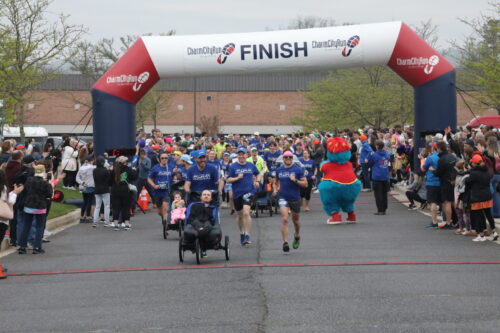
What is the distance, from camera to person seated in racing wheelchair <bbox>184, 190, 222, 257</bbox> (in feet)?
45.9

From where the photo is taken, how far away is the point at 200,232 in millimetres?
13961

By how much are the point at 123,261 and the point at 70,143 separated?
46.6ft

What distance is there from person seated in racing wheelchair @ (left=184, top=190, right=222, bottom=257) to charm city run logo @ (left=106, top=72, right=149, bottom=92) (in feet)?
32.5

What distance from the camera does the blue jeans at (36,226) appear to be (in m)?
15.9

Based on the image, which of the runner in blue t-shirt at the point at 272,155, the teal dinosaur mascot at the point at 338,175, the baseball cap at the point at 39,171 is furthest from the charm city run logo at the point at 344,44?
the baseball cap at the point at 39,171

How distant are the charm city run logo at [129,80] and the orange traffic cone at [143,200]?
113 inches

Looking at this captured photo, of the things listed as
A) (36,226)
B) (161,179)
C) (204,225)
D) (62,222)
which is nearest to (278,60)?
(161,179)

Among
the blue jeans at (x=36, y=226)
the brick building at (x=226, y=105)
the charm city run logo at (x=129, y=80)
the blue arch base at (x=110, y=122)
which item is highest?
the brick building at (x=226, y=105)

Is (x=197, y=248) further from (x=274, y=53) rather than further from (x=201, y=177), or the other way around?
(x=274, y=53)

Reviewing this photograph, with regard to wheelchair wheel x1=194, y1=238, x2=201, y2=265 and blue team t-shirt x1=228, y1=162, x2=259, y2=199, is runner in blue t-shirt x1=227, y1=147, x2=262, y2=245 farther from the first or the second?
wheelchair wheel x1=194, y1=238, x2=201, y2=265

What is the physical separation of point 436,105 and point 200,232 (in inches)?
450

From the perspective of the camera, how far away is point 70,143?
28.2 meters

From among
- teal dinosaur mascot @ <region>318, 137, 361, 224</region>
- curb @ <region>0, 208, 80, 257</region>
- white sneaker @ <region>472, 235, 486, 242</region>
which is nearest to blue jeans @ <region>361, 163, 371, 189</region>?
curb @ <region>0, 208, 80, 257</region>

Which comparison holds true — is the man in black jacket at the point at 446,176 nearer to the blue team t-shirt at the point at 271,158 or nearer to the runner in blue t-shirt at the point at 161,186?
the runner in blue t-shirt at the point at 161,186
